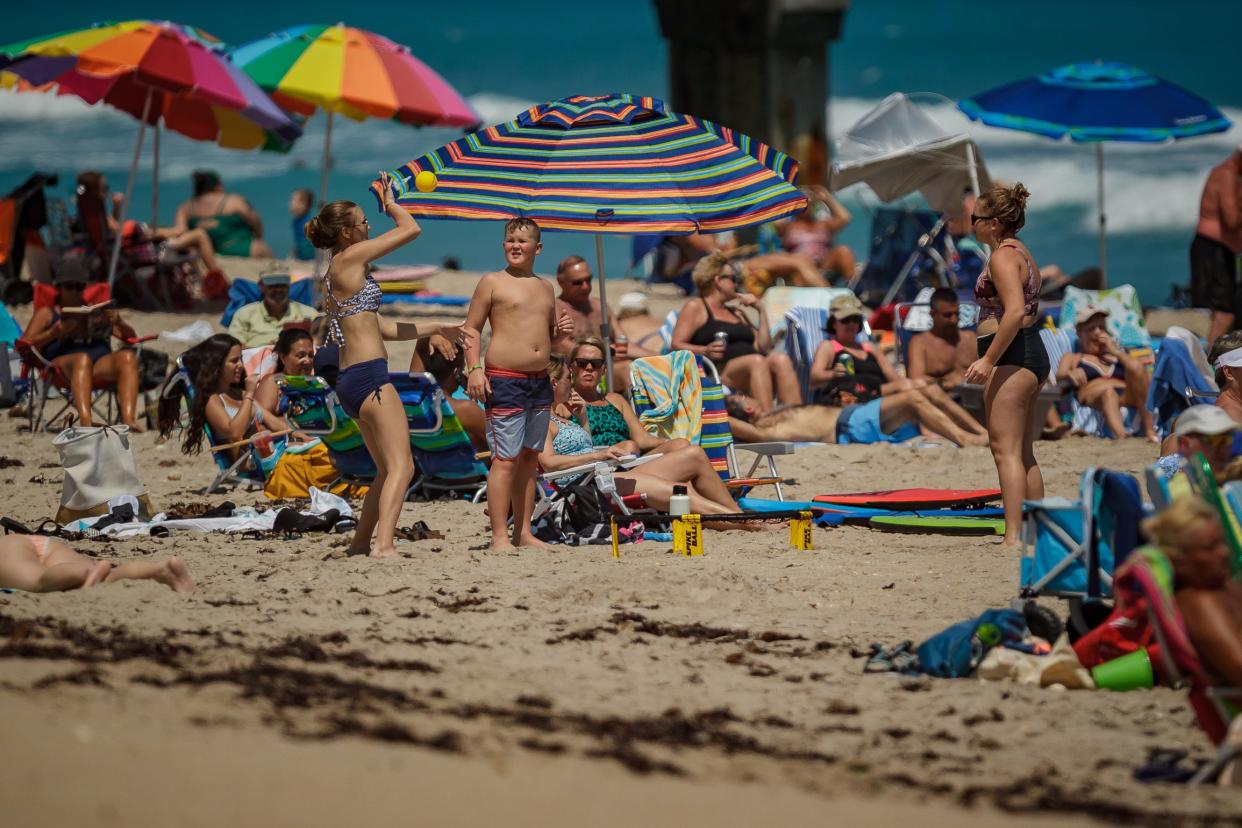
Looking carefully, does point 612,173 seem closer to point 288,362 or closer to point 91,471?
point 288,362

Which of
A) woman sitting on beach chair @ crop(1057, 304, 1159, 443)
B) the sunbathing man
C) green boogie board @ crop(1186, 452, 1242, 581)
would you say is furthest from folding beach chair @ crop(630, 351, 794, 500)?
green boogie board @ crop(1186, 452, 1242, 581)

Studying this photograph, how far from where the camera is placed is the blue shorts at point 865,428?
968cm

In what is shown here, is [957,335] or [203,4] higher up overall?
[203,4]

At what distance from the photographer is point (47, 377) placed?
381 inches

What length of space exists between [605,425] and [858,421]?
2.73 m

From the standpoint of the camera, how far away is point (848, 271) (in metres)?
16.0

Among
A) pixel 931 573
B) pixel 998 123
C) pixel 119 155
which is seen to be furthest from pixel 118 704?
pixel 119 155

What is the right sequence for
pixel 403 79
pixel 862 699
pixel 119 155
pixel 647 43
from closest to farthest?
pixel 862 699
pixel 403 79
pixel 119 155
pixel 647 43

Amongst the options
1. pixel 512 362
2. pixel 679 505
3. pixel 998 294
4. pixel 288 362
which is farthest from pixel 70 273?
pixel 998 294

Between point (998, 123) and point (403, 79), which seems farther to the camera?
point (403, 79)

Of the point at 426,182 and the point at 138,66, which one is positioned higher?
the point at 138,66

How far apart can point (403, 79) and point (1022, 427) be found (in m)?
7.88

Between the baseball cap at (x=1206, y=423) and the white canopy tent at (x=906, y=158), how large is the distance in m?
8.37

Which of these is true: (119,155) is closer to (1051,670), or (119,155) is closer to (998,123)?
(998,123)
